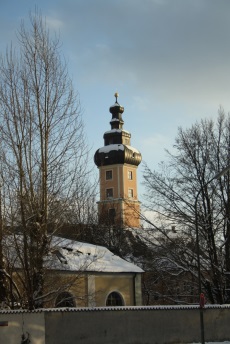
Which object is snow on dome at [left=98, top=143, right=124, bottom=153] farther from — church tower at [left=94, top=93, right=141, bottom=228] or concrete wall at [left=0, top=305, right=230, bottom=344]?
concrete wall at [left=0, top=305, right=230, bottom=344]

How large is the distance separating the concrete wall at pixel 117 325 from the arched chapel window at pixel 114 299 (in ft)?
26.0

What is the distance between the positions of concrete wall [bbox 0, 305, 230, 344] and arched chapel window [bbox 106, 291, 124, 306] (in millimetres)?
7923

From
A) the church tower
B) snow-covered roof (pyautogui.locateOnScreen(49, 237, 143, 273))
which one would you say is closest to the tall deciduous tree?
snow-covered roof (pyautogui.locateOnScreen(49, 237, 143, 273))

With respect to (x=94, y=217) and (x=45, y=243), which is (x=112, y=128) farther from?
(x=45, y=243)

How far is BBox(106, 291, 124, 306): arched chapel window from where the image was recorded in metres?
31.3

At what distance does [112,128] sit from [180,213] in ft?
205

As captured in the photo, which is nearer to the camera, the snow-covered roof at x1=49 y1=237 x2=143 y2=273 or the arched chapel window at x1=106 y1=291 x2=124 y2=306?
the snow-covered roof at x1=49 y1=237 x2=143 y2=273

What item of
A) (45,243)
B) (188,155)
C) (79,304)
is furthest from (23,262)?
(188,155)

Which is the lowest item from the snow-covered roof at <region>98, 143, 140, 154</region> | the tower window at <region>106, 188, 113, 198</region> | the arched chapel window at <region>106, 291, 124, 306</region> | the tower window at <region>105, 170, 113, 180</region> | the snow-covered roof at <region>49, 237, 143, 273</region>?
the arched chapel window at <region>106, 291, 124, 306</region>

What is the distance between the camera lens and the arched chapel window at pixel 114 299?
31269mm

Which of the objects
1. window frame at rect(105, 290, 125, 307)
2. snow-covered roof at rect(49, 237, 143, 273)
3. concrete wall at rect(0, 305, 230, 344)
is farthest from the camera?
window frame at rect(105, 290, 125, 307)

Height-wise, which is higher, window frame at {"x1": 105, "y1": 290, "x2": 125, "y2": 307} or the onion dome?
the onion dome

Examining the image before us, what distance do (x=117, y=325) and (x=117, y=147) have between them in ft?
228

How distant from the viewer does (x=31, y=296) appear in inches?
758
